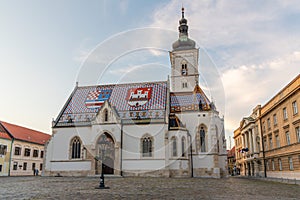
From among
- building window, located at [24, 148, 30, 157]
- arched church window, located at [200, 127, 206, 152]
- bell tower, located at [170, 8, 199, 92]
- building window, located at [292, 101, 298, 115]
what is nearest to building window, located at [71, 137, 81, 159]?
building window, located at [24, 148, 30, 157]

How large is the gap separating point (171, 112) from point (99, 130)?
10989 mm

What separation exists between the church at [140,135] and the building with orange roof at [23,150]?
11.2 m

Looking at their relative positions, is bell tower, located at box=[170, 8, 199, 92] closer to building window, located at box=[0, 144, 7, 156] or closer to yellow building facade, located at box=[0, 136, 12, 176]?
yellow building facade, located at box=[0, 136, 12, 176]

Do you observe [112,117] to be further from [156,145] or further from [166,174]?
[166,174]

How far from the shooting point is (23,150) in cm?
5000

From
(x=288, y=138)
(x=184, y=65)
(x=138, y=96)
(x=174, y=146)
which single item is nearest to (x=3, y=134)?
(x=138, y=96)

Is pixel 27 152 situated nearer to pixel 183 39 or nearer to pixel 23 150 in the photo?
pixel 23 150

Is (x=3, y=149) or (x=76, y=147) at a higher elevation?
(x=76, y=147)

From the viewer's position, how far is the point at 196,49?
50.7 meters

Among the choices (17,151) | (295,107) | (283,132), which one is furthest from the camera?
(17,151)

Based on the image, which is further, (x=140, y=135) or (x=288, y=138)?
(x=140, y=135)

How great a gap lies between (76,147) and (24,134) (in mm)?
18650

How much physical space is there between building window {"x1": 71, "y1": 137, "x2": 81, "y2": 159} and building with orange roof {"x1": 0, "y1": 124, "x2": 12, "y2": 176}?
13.8 meters

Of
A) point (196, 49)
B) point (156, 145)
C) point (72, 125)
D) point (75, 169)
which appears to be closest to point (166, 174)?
point (156, 145)
